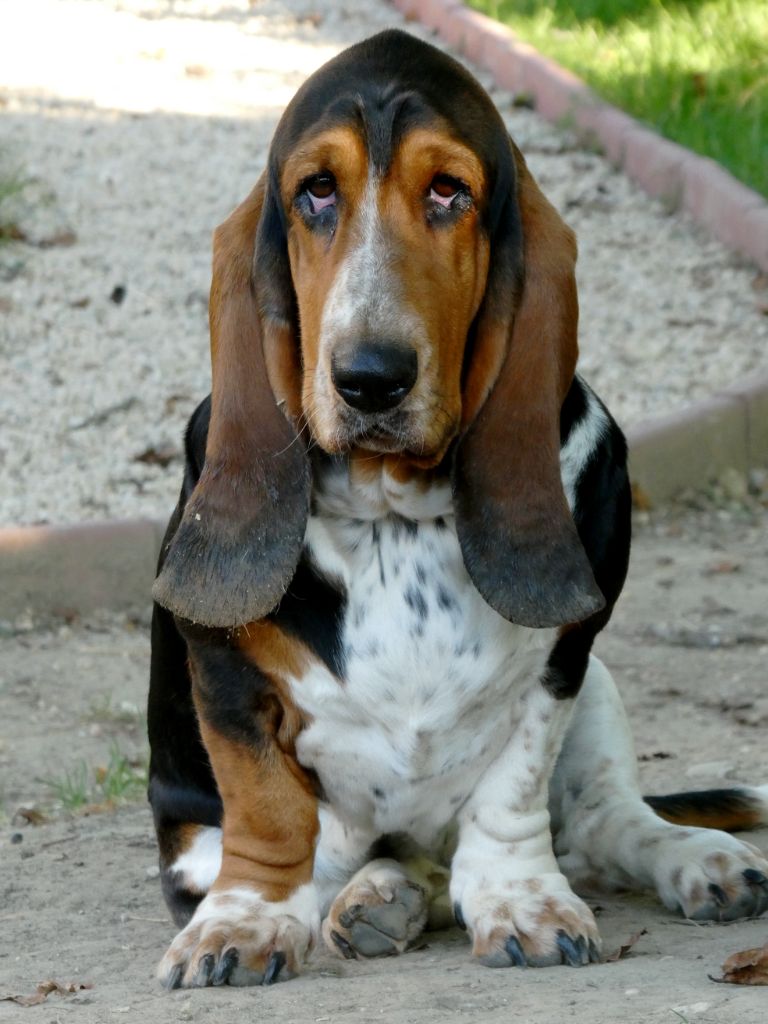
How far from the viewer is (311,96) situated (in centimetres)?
351

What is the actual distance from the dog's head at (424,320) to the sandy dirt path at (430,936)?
2.29 feet

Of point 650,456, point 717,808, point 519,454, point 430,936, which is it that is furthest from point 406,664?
point 650,456

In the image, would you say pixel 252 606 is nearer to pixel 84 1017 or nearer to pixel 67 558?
pixel 84 1017

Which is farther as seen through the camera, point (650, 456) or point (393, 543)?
point (650, 456)

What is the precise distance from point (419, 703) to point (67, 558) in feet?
10.8

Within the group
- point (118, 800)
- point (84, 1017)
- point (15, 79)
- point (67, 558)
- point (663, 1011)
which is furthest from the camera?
point (15, 79)

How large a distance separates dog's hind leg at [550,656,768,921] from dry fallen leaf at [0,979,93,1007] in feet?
4.09

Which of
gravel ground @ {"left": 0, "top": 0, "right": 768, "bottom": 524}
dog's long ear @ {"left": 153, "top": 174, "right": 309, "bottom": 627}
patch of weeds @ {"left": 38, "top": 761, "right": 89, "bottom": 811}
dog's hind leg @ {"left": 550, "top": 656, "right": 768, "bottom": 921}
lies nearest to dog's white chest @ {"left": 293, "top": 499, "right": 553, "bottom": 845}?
dog's long ear @ {"left": 153, "top": 174, "right": 309, "bottom": 627}

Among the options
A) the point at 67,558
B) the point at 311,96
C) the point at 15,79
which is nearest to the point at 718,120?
the point at 15,79

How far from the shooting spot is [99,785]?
Answer: 5215 mm

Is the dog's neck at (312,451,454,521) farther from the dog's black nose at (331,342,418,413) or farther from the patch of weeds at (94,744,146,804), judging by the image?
the patch of weeds at (94,744,146,804)

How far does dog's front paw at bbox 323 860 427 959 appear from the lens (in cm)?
367

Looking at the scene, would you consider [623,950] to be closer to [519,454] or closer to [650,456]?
[519,454]

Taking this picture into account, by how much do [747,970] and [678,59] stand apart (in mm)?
9116
